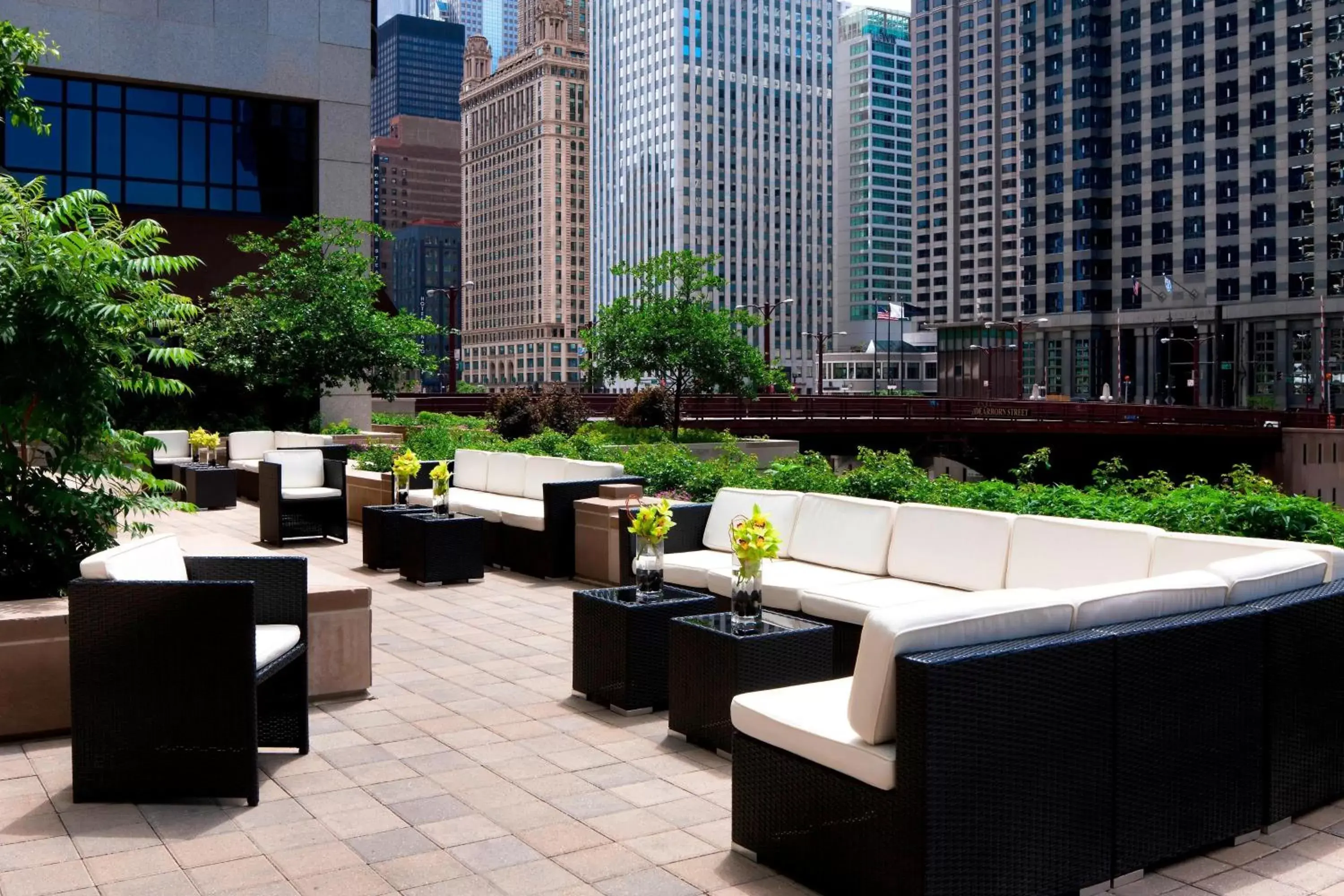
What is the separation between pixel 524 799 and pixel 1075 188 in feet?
389

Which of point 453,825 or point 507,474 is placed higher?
point 507,474

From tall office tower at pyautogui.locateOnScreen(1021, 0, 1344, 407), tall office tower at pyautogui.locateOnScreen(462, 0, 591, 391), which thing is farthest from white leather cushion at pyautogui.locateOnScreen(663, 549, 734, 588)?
tall office tower at pyautogui.locateOnScreen(462, 0, 591, 391)

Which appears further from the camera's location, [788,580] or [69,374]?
[788,580]

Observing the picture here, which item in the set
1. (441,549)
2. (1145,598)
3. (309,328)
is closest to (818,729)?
(1145,598)

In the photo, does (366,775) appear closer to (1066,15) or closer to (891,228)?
(1066,15)

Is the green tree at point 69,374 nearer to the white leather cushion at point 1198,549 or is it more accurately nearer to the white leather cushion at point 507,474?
the white leather cushion at point 1198,549

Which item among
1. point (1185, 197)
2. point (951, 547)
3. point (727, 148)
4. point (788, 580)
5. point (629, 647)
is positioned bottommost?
point (629, 647)

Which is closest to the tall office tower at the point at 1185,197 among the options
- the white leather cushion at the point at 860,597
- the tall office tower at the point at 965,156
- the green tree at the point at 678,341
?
the tall office tower at the point at 965,156

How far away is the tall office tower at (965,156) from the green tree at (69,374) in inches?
6499

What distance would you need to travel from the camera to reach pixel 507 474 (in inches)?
609

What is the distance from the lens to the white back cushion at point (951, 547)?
775 centimetres

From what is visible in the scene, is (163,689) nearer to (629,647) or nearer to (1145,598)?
(629,647)

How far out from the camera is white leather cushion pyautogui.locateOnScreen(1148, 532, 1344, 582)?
21.1 ft

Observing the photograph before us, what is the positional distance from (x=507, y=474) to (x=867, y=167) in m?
181
